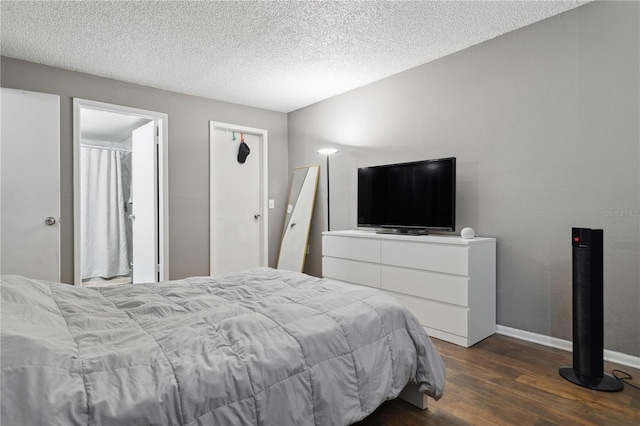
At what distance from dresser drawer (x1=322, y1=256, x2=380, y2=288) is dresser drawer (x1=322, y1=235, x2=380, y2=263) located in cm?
6

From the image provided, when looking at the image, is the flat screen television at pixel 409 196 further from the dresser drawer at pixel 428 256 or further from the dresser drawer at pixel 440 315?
the dresser drawer at pixel 440 315

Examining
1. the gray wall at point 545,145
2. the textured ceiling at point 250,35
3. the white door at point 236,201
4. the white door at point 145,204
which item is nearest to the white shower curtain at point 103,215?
the white door at point 145,204

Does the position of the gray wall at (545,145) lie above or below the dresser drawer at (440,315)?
above

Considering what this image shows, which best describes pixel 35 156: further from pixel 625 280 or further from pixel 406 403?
pixel 625 280

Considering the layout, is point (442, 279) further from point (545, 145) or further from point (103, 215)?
point (103, 215)

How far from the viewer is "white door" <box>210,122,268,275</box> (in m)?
4.70

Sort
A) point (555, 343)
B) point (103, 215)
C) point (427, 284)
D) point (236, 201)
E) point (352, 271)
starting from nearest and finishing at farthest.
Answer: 1. point (555, 343)
2. point (427, 284)
3. point (352, 271)
4. point (236, 201)
5. point (103, 215)

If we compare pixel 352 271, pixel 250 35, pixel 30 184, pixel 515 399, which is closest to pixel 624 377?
pixel 515 399

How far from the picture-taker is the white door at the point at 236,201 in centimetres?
470

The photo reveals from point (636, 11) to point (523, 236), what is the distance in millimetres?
1674

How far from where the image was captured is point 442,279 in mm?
2914

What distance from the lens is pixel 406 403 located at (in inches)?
75.3

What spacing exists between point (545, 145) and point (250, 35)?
2.52 meters

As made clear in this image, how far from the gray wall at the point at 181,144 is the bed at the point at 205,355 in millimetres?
2381
